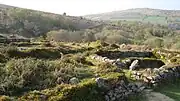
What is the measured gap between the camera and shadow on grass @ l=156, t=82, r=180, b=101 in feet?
58.5

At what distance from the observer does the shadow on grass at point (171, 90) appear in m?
17.8

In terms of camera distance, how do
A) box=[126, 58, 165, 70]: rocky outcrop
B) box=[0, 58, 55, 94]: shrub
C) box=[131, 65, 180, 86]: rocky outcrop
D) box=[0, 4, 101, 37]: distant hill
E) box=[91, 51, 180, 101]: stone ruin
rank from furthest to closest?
box=[0, 4, 101, 37]: distant hill, box=[126, 58, 165, 70]: rocky outcrop, box=[131, 65, 180, 86]: rocky outcrop, box=[91, 51, 180, 101]: stone ruin, box=[0, 58, 55, 94]: shrub

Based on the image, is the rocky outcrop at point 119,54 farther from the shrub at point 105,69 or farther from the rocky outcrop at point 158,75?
the shrub at point 105,69

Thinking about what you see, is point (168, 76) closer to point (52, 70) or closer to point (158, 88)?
point (158, 88)

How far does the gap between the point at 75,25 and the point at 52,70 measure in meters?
107

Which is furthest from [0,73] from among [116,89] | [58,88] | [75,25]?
[75,25]

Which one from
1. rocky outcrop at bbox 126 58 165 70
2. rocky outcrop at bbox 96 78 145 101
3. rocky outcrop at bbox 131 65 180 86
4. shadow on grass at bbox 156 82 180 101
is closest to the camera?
rocky outcrop at bbox 96 78 145 101

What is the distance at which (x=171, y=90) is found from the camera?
19.3 meters

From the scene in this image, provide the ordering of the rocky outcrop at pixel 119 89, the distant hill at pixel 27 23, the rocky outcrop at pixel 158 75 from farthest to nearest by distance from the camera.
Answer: the distant hill at pixel 27 23, the rocky outcrop at pixel 158 75, the rocky outcrop at pixel 119 89

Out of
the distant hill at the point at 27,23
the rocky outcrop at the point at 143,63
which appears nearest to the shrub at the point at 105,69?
the rocky outcrop at the point at 143,63

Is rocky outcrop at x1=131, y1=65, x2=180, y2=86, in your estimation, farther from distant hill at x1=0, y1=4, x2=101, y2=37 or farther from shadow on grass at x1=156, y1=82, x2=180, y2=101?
distant hill at x1=0, y1=4, x2=101, y2=37

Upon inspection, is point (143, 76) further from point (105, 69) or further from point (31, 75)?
point (31, 75)

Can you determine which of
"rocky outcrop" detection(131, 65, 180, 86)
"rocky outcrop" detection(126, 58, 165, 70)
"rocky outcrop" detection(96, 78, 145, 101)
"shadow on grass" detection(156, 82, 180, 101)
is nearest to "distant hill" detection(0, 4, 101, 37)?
"rocky outcrop" detection(126, 58, 165, 70)

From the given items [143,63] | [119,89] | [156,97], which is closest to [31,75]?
[119,89]
